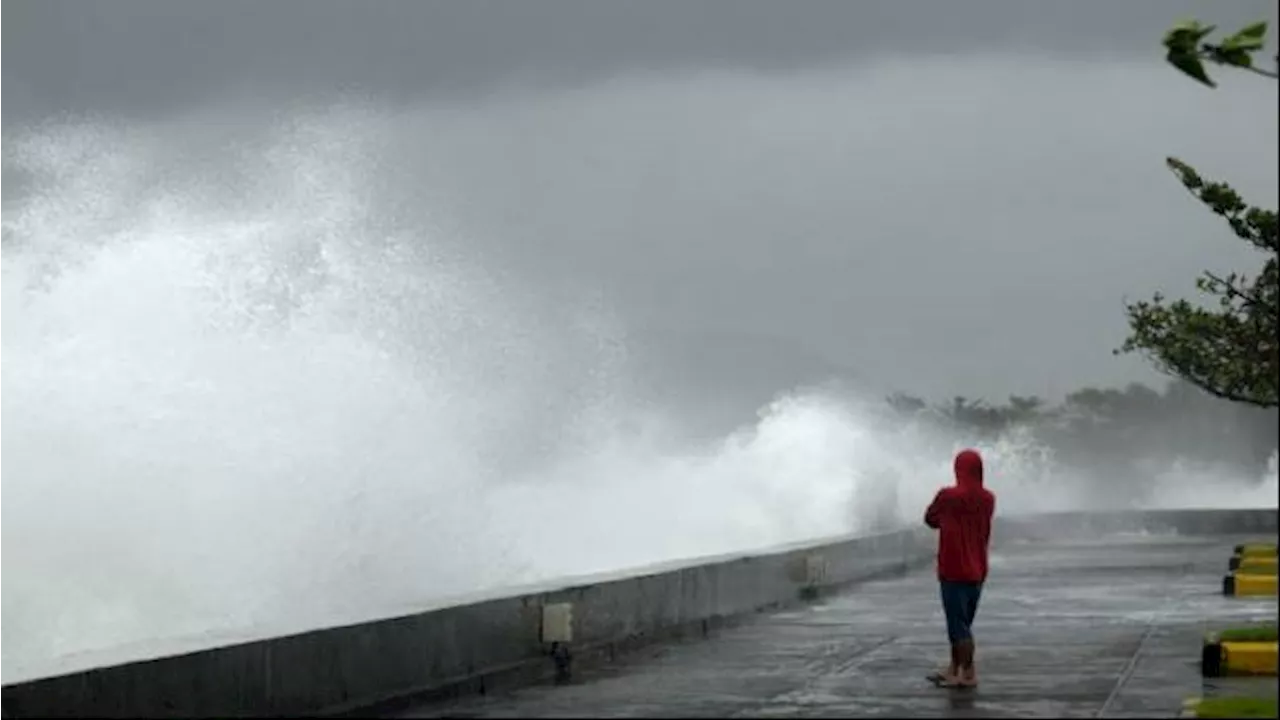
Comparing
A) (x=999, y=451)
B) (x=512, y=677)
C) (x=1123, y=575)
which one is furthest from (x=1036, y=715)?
(x=999, y=451)

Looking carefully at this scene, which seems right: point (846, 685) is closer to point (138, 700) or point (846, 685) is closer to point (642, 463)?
point (138, 700)

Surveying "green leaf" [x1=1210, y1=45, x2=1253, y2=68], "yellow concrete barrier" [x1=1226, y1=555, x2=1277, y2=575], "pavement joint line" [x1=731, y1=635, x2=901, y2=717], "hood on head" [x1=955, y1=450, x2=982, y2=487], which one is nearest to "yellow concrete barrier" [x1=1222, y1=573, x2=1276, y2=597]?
"yellow concrete barrier" [x1=1226, y1=555, x2=1277, y2=575]

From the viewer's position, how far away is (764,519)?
167 ft

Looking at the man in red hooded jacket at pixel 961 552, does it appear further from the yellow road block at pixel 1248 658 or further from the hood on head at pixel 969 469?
the yellow road block at pixel 1248 658

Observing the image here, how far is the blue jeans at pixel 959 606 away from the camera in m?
13.9

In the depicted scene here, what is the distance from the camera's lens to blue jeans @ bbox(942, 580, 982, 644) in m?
13.9

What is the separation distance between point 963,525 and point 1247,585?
9903mm

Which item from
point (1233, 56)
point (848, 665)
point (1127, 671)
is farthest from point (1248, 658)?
point (1233, 56)

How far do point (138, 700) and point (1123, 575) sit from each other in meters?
19.4

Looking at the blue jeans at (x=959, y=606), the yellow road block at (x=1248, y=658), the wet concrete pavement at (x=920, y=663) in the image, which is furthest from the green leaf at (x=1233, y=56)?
the yellow road block at (x=1248, y=658)

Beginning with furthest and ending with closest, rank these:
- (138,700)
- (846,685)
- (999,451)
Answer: (999,451) < (846,685) < (138,700)

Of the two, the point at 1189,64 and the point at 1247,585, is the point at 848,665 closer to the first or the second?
the point at 1189,64

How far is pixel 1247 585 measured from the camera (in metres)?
23.0

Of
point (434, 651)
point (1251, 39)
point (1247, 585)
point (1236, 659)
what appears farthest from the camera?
point (1247, 585)
